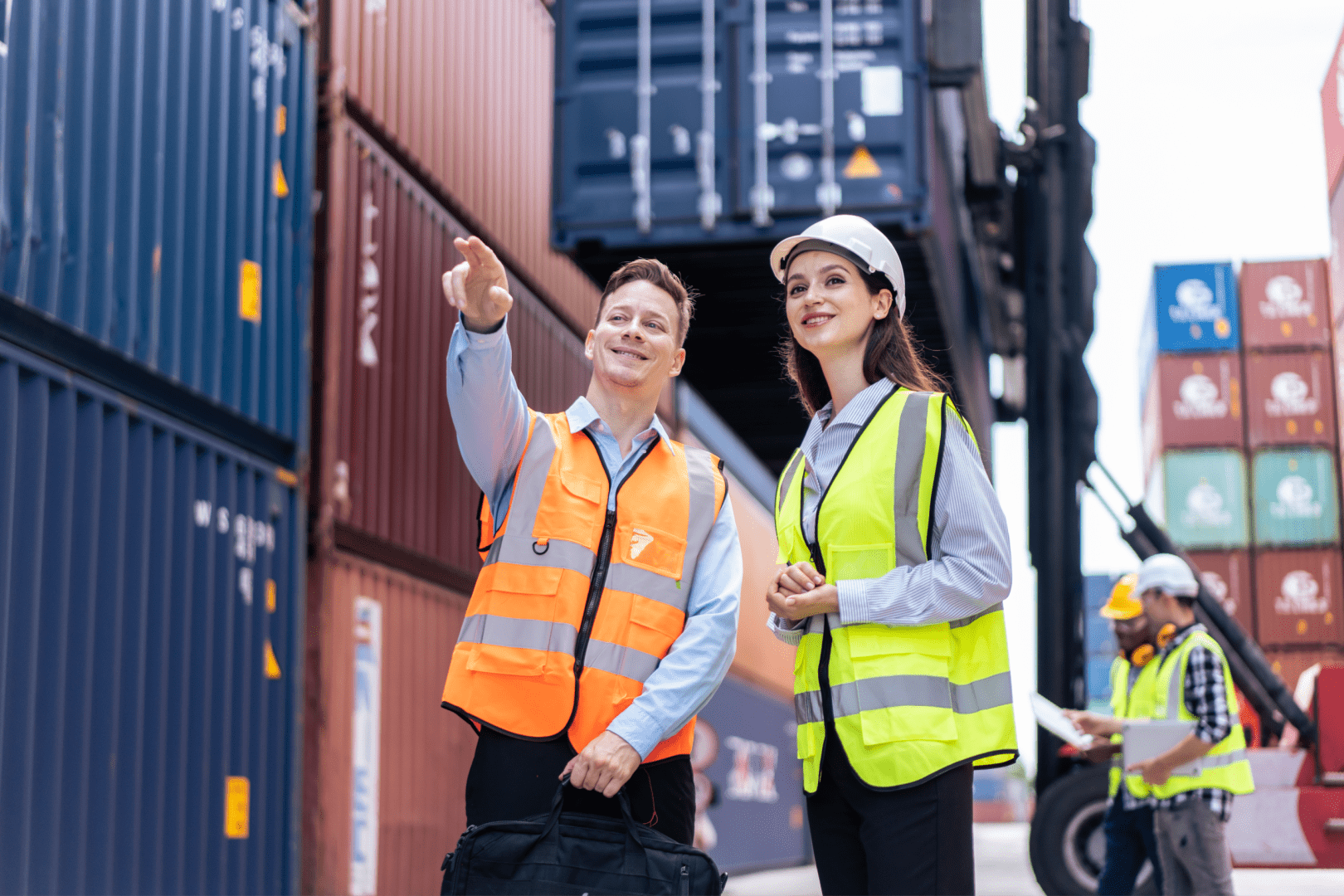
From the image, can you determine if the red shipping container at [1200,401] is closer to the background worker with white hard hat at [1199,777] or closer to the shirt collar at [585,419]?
the background worker with white hard hat at [1199,777]

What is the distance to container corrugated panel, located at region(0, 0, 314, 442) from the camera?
5.31m

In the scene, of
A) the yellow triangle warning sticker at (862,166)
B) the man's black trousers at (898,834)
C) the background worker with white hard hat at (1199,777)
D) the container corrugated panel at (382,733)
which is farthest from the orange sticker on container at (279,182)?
the man's black trousers at (898,834)

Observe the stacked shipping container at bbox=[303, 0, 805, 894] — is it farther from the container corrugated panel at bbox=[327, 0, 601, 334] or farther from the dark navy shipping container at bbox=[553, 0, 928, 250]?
the dark navy shipping container at bbox=[553, 0, 928, 250]

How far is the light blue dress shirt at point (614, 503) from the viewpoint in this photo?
281 cm

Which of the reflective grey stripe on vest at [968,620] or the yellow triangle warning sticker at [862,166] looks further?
the yellow triangle warning sticker at [862,166]

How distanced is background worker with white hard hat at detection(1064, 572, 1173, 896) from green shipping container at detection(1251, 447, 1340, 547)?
13.6m

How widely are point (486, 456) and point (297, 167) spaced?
18.2ft

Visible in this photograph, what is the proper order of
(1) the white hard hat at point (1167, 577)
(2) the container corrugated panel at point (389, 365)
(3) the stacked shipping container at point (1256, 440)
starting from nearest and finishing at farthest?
(1) the white hard hat at point (1167, 577)
(2) the container corrugated panel at point (389, 365)
(3) the stacked shipping container at point (1256, 440)

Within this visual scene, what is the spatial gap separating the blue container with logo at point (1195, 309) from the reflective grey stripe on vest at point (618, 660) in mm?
18573

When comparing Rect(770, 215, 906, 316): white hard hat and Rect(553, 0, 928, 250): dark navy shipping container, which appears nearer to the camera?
Rect(770, 215, 906, 316): white hard hat

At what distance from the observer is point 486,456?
2.93 metres

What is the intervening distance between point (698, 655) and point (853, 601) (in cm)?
→ 46

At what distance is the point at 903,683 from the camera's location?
2523mm

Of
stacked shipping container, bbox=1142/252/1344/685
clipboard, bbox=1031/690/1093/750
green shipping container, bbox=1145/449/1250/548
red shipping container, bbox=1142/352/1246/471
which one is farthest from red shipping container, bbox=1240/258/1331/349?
clipboard, bbox=1031/690/1093/750
